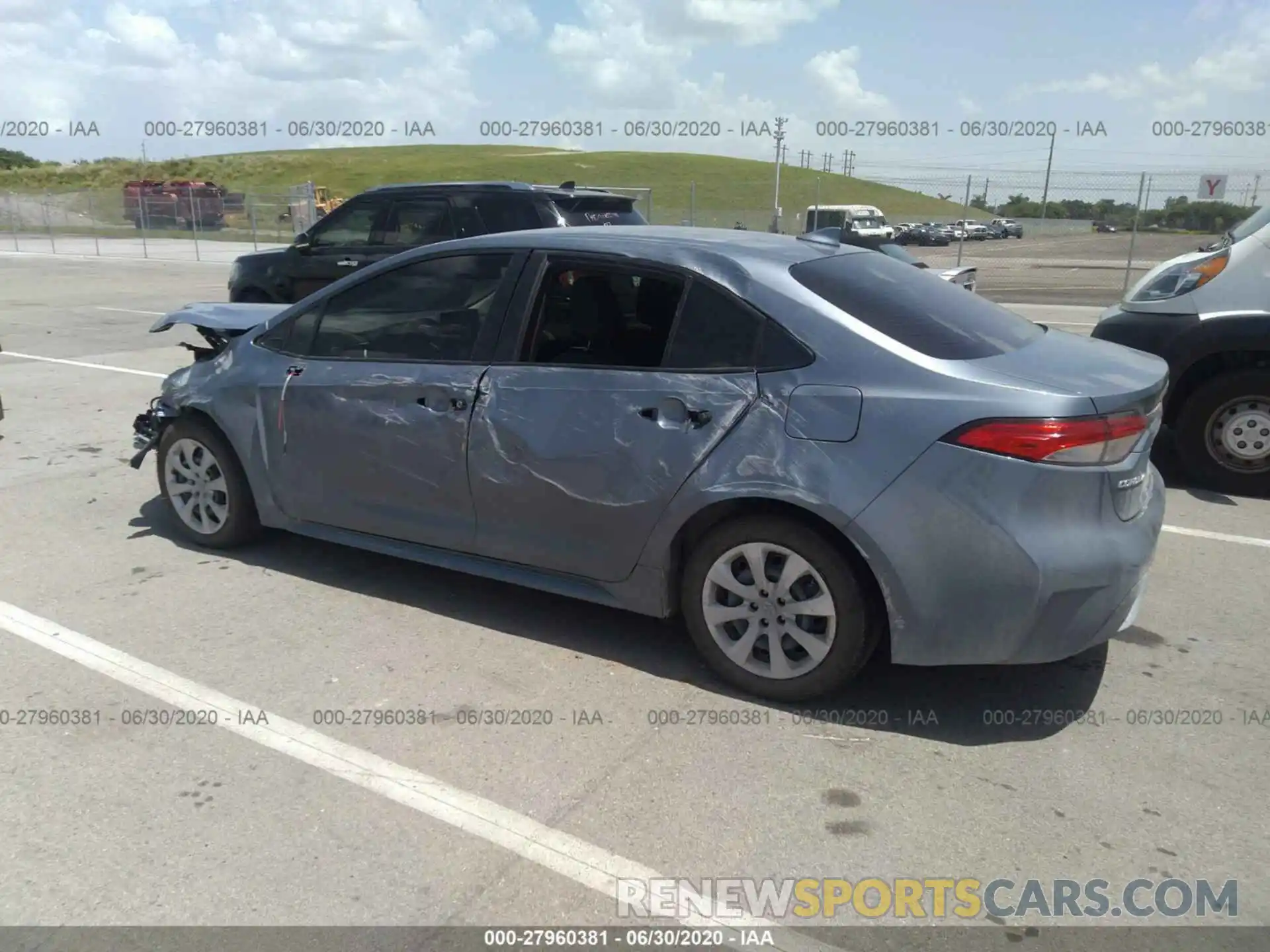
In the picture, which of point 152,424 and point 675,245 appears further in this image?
point 152,424

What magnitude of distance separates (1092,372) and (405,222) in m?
7.56

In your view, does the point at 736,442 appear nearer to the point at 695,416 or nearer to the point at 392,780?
the point at 695,416

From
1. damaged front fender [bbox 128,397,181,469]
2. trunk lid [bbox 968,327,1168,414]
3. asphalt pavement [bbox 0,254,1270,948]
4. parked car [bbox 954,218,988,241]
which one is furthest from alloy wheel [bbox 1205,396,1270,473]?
parked car [bbox 954,218,988,241]

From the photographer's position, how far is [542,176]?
75875 mm

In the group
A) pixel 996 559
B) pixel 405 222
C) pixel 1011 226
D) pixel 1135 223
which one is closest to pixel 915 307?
pixel 996 559

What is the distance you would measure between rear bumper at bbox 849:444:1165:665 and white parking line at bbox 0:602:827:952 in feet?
3.95

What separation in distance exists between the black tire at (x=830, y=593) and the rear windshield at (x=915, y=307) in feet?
2.53

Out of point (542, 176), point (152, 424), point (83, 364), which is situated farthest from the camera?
point (542, 176)

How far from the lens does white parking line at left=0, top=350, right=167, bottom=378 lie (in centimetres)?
1049

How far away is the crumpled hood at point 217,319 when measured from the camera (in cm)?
545

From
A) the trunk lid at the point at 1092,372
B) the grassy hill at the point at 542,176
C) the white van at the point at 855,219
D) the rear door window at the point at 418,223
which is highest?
the grassy hill at the point at 542,176

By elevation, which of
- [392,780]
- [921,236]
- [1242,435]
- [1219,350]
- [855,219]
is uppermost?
[855,219]

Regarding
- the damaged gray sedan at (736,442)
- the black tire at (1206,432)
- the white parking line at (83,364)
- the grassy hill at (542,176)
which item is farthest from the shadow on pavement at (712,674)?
the grassy hill at (542,176)

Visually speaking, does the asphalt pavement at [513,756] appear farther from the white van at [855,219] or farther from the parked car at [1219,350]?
the white van at [855,219]
